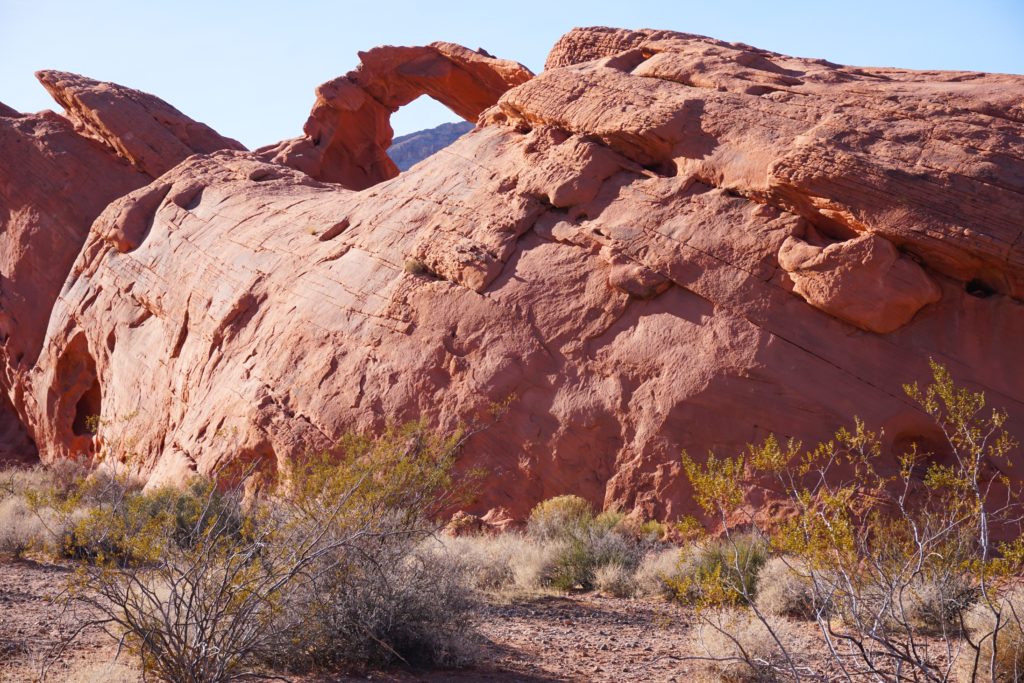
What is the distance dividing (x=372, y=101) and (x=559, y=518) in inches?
651

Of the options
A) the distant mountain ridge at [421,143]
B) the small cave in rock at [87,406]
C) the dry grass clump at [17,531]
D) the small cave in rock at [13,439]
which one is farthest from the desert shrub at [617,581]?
the distant mountain ridge at [421,143]

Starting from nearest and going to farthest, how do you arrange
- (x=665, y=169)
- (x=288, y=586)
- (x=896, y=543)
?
1. (x=288, y=586)
2. (x=896, y=543)
3. (x=665, y=169)

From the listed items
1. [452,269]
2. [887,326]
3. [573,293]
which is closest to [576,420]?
[573,293]

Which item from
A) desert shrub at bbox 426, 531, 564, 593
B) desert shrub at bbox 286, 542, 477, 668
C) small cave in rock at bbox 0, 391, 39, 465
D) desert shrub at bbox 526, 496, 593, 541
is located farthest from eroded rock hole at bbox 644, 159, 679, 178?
small cave in rock at bbox 0, 391, 39, 465

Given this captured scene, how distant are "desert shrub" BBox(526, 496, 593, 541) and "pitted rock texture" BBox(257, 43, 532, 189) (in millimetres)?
12302

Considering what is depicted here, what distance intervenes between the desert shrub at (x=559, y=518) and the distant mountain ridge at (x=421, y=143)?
7298cm

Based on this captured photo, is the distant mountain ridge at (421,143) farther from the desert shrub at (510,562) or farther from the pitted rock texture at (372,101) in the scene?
the desert shrub at (510,562)

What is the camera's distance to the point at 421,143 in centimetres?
8744

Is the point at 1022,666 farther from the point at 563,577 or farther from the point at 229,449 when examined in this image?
the point at 229,449

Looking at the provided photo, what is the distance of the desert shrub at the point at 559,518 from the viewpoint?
38.1ft

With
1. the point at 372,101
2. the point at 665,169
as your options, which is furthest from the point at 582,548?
the point at 372,101

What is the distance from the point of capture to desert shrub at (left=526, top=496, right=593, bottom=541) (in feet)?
38.1

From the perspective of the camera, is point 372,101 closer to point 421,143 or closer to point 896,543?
point 896,543

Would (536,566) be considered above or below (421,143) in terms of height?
below
